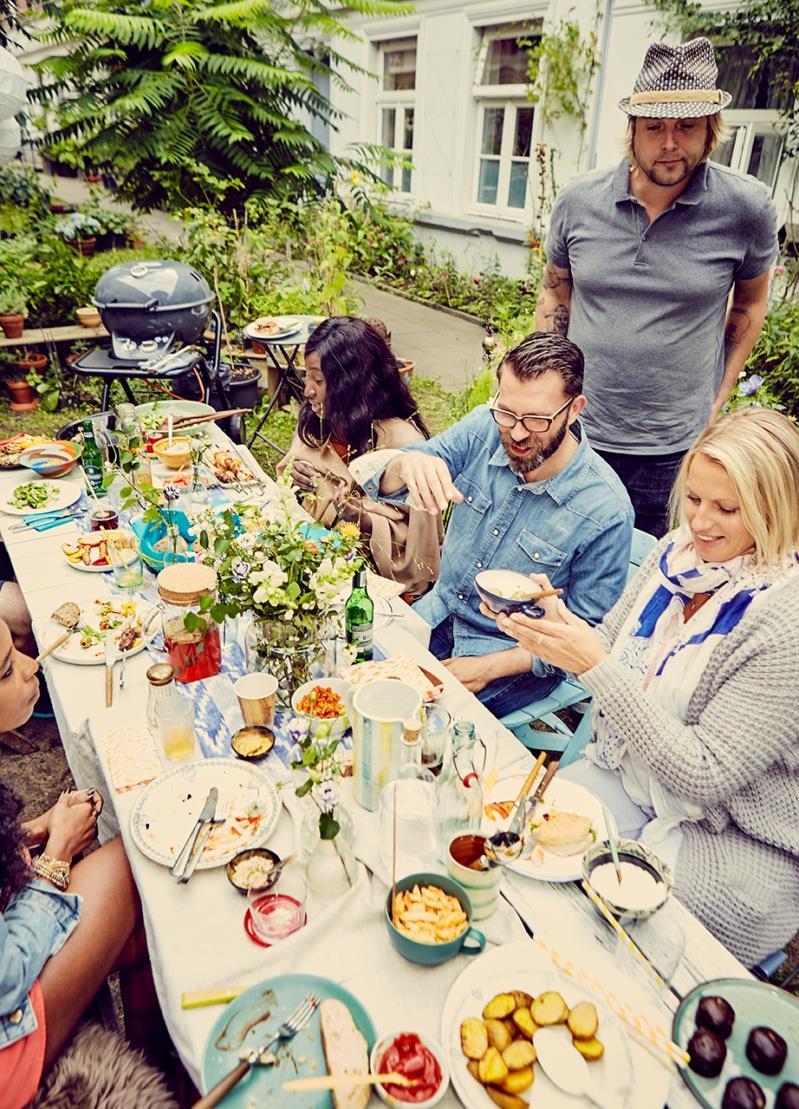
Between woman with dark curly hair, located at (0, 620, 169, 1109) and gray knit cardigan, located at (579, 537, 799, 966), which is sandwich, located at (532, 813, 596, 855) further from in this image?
woman with dark curly hair, located at (0, 620, 169, 1109)

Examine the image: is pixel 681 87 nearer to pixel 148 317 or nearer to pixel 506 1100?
pixel 506 1100

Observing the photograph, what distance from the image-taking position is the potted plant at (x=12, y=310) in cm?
693

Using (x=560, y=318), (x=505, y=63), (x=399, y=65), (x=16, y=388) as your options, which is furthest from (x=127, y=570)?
(x=399, y=65)

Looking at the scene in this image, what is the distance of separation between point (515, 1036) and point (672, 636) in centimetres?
112

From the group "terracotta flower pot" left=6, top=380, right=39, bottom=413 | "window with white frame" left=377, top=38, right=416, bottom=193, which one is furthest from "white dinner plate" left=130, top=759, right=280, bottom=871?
"window with white frame" left=377, top=38, right=416, bottom=193

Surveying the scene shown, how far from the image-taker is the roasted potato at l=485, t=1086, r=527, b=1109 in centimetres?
110

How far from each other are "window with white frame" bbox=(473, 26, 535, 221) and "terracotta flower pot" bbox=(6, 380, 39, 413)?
263 inches

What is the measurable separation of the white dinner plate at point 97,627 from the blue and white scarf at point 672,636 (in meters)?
1.39

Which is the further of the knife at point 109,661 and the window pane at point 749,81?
the window pane at point 749,81

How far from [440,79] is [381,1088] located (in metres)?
12.0

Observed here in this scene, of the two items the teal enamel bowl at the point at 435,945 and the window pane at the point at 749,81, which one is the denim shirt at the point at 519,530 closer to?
the teal enamel bowl at the point at 435,945

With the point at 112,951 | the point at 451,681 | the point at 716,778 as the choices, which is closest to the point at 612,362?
the point at 451,681

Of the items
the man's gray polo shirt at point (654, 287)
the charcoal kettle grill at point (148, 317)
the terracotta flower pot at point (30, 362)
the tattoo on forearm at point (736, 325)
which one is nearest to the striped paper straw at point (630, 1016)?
the man's gray polo shirt at point (654, 287)

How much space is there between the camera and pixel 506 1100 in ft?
3.61
